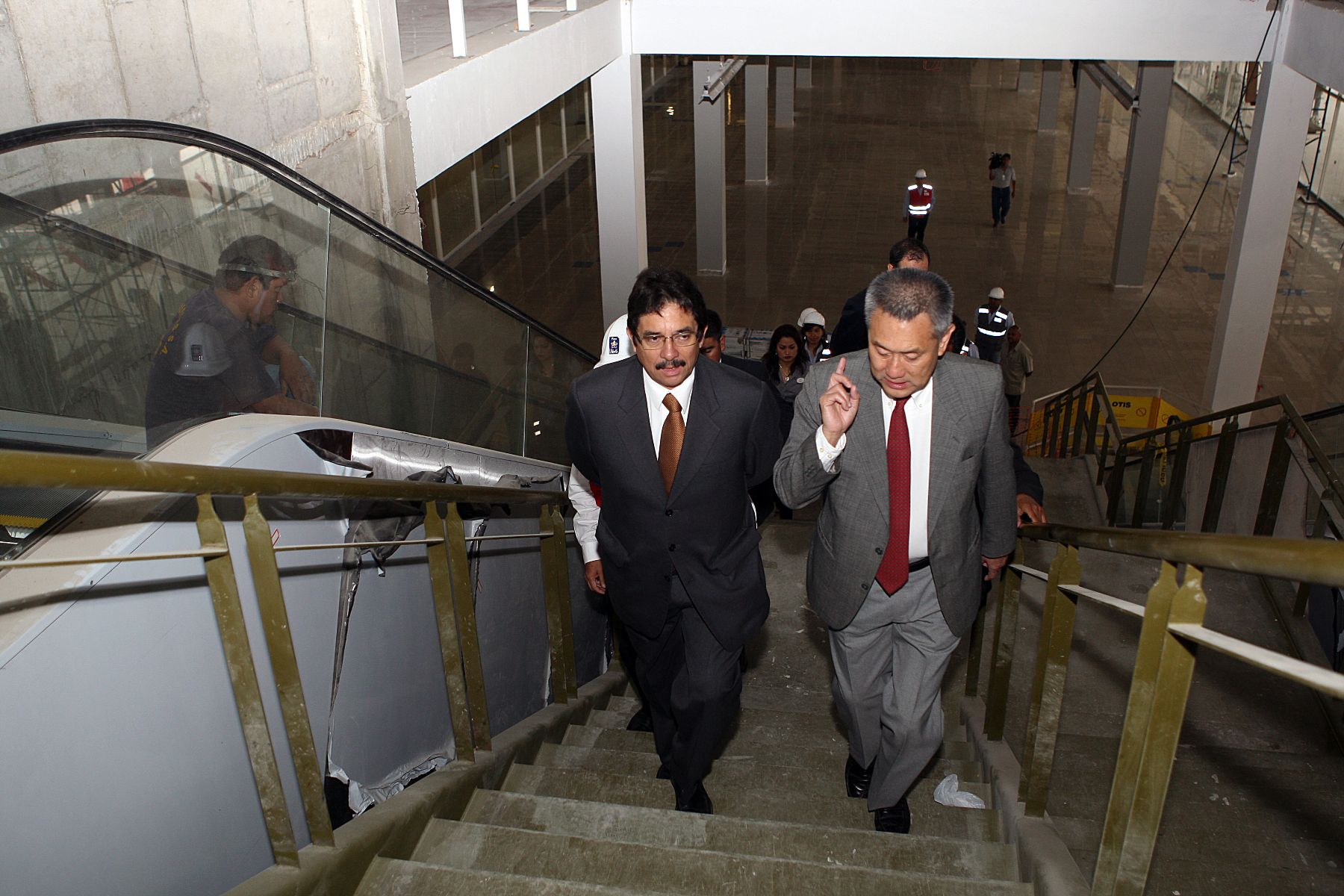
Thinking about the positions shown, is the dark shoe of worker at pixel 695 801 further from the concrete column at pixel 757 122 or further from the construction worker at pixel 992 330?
the concrete column at pixel 757 122

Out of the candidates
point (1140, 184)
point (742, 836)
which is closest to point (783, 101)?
point (1140, 184)

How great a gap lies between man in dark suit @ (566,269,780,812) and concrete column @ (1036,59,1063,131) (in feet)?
67.3

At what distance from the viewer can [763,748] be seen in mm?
3545

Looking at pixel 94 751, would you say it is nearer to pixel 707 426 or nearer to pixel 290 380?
pixel 290 380

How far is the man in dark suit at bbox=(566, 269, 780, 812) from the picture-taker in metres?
2.59

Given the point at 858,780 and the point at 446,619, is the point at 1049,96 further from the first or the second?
the point at 446,619

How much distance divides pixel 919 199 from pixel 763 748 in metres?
11.7

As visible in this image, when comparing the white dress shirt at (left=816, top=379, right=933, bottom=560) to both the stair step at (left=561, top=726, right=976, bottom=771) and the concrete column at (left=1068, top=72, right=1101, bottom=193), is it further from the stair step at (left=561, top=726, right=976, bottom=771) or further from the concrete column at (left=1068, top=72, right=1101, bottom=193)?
the concrete column at (left=1068, top=72, right=1101, bottom=193)

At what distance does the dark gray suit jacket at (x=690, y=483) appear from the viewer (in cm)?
265

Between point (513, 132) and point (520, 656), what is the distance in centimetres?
1530

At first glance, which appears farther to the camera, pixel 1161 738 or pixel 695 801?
pixel 695 801

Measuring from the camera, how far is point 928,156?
68.0ft

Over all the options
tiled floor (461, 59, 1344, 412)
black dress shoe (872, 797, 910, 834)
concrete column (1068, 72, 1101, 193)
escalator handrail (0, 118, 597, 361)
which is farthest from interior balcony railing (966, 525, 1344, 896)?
concrete column (1068, 72, 1101, 193)

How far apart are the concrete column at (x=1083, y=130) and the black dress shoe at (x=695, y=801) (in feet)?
54.2
